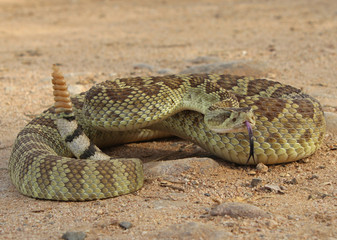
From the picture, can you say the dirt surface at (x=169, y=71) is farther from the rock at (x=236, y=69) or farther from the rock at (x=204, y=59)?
the rock at (x=236, y=69)

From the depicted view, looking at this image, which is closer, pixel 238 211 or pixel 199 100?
pixel 238 211

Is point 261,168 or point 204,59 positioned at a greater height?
point 204,59

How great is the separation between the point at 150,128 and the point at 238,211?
103 inches

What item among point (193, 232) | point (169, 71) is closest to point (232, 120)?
point (193, 232)

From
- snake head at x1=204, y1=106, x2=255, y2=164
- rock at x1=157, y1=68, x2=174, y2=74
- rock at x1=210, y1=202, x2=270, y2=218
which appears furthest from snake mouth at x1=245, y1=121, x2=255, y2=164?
rock at x1=157, y1=68, x2=174, y2=74

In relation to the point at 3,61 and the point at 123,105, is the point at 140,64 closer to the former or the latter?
the point at 3,61

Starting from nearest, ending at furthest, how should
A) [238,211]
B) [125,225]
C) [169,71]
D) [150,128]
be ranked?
[125,225] → [238,211] → [150,128] → [169,71]

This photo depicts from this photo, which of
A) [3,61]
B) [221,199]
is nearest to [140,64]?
[3,61]

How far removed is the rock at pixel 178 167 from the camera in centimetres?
563

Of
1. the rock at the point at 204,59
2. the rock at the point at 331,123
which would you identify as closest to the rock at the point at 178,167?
the rock at the point at 331,123

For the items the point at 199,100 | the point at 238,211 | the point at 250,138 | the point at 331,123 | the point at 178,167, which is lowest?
the point at 178,167

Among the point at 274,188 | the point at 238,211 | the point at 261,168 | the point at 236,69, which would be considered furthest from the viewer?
the point at 236,69

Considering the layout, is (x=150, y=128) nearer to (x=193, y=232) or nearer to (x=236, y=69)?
(x=193, y=232)

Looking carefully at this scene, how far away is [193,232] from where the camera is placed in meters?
4.03
